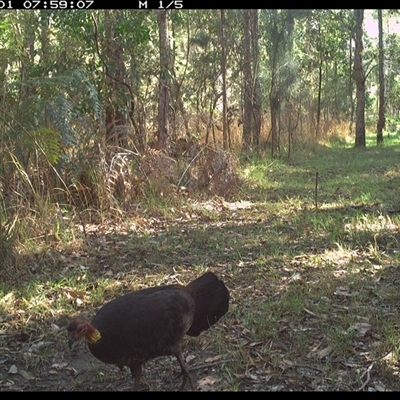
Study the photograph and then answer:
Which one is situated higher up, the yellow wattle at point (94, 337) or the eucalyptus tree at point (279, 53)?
the eucalyptus tree at point (279, 53)

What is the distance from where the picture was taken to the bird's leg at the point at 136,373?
320 cm

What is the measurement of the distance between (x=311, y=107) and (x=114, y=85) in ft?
53.8

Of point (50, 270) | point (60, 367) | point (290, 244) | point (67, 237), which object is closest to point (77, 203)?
point (67, 237)

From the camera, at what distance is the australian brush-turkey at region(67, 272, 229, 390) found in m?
3.04

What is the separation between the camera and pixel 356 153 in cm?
1745

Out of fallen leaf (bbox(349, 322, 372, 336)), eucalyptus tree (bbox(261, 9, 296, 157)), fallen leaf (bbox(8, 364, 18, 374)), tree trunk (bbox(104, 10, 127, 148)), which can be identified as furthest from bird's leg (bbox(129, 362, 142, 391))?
eucalyptus tree (bbox(261, 9, 296, 157))

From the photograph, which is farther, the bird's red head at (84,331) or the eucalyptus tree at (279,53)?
the eucalyptus tree at (279,53)

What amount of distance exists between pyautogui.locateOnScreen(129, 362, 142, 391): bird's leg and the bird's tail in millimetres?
448

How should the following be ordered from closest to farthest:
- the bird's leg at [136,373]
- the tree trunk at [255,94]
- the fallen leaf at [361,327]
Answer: the bird's leg at [136,373], the fallen leaf at [361,327], the tree trunk at [255,94]

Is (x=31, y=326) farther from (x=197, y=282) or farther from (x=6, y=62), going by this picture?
(x=6, y=62)

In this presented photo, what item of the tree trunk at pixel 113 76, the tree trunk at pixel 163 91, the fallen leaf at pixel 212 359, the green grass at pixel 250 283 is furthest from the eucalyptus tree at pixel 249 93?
the fallen leaf at pixel 212 359
